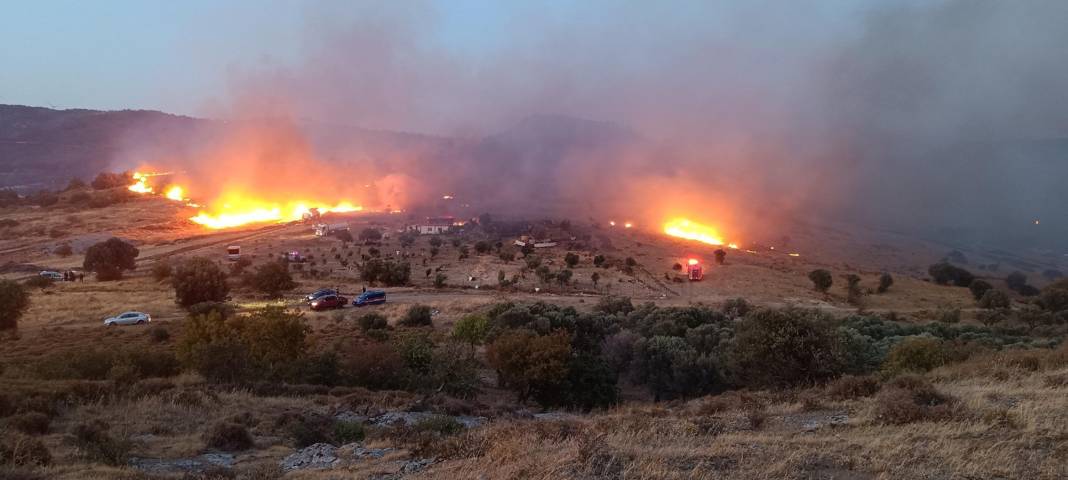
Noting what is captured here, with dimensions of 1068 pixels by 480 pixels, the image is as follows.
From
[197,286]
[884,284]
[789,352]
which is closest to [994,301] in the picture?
[884,284]

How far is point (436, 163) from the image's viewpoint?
16900 cm

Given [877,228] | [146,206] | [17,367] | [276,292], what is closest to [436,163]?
[146,206]

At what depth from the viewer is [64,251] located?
78.3m

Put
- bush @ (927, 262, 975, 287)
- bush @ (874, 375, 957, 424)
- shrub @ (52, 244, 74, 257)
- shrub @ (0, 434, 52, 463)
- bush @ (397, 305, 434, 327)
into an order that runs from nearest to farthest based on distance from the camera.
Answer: bush @ (874, 375, 957, 424)
shrub @ (0, 434, 52, 463)
bush @ (397, 305, 434, 327)
bush @ (927, 262, 975, 287)
shrub @ (52, 244, 74, 257)

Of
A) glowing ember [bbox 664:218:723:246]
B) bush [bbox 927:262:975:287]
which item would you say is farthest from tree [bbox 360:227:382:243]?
bush [bbox 927:262:975:287]

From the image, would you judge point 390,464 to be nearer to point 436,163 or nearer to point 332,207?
point 332,207

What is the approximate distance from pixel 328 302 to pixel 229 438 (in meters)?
34.1

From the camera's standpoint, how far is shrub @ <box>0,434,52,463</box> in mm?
11953

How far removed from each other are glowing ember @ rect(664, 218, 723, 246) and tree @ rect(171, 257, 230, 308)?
6611 cm

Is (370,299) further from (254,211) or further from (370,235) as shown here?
(254,211)

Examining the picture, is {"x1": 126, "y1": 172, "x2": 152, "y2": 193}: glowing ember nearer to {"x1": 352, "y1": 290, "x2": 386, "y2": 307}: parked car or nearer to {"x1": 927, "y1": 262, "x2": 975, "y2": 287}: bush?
{"x1": 352, "y1": 290, "x2": 386, "y2": 307}: parked car

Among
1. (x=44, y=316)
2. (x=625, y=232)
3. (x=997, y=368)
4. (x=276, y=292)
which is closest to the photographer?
(x=997, y=368)

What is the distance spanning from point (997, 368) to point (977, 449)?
831 cm

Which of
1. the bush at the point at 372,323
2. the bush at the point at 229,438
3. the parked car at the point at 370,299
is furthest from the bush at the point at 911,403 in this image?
the parked car at the point at 370,299
